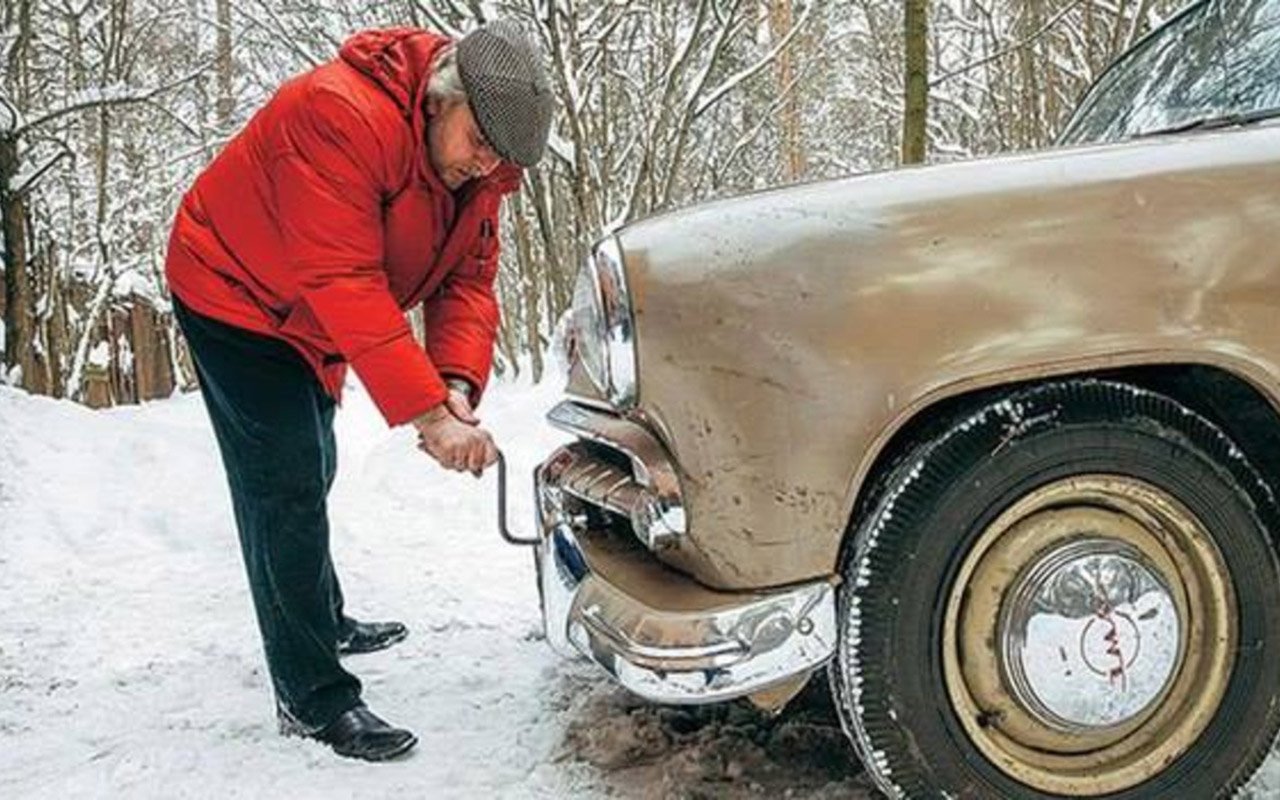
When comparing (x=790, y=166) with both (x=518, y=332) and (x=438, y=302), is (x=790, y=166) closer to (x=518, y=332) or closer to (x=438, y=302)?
(x=518, y=332)

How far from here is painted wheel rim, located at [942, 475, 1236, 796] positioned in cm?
191

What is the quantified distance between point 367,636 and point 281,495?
2.92 feet

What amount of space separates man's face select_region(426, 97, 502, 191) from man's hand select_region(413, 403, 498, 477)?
0.49 metres

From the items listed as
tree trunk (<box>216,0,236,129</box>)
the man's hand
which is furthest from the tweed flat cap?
tree trunk (<box>216,0,236,129</box>)

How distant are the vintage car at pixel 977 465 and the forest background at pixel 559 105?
384 cm

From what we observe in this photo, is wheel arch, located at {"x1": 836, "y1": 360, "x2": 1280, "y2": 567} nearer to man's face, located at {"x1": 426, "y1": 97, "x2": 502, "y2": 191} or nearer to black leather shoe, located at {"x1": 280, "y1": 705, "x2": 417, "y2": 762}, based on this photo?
man's face, located at {"x1": 426, "y1": 97, "x2": 502, "y2": 191}

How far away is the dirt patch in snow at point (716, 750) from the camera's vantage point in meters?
2.22

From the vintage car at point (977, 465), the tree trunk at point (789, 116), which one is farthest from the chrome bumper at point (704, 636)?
the tree trunk at point (789, 116)

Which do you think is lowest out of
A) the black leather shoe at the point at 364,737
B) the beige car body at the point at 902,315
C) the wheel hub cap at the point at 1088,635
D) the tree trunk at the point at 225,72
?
the black leather shoe at the point at 364,737

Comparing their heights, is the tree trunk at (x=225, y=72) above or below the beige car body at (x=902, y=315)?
above

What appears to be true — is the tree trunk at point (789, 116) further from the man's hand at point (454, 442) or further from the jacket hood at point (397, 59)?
the man's hand at point (454, 442)

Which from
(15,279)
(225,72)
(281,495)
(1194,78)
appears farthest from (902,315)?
(225,72)

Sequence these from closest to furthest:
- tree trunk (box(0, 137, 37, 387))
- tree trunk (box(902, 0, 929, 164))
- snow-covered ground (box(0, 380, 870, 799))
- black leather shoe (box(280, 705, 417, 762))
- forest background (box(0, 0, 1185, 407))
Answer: snow-covered ground (box(0, 380, 870, 799)) → black leather shoe (box(280, 705, 417, 762)) → tree trunk (box(902, 0, 929, 164)) → tree trunk (box(0, 137, 37, 387)) → forest background (box(0, 0, 1185, 407))

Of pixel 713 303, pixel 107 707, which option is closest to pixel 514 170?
pixel 713 303
